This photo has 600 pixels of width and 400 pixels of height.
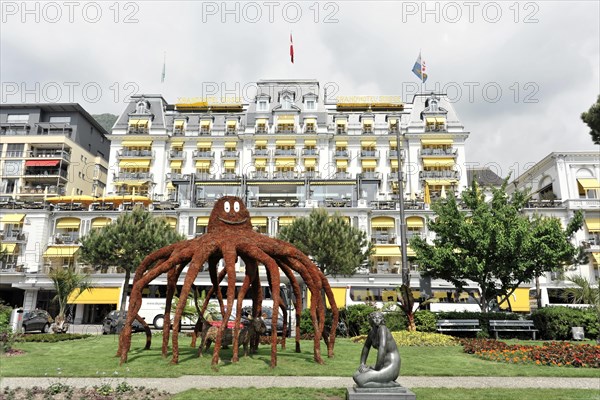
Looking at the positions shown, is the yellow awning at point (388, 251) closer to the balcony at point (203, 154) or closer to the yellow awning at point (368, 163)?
the yellow awning at point (368, 163)

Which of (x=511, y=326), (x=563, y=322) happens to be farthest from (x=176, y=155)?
(x=563, y=322)

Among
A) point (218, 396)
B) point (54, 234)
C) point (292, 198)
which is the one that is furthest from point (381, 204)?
point (218, 396)

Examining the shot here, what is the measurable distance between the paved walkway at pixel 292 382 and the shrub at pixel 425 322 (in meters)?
9.95

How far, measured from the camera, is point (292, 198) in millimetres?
48531

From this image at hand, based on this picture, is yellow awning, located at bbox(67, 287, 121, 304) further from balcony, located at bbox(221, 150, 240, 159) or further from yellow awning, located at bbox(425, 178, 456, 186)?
yellow awning, located at bbox(425, 178, 456, 186)

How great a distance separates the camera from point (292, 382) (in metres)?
10.9

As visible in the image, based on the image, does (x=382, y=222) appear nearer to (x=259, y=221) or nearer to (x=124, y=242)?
(x=259, y=221)

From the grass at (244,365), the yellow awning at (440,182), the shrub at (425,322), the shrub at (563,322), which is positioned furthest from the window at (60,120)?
the shrub at (563,322)

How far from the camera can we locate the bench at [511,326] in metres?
21.8

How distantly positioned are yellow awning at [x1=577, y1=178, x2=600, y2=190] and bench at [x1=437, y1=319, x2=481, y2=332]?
32089 mm

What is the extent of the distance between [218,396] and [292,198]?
39435mm

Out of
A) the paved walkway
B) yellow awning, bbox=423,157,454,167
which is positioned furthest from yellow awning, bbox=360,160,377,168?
the paved walkway

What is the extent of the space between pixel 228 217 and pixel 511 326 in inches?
619

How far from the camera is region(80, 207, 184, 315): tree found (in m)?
32.9
